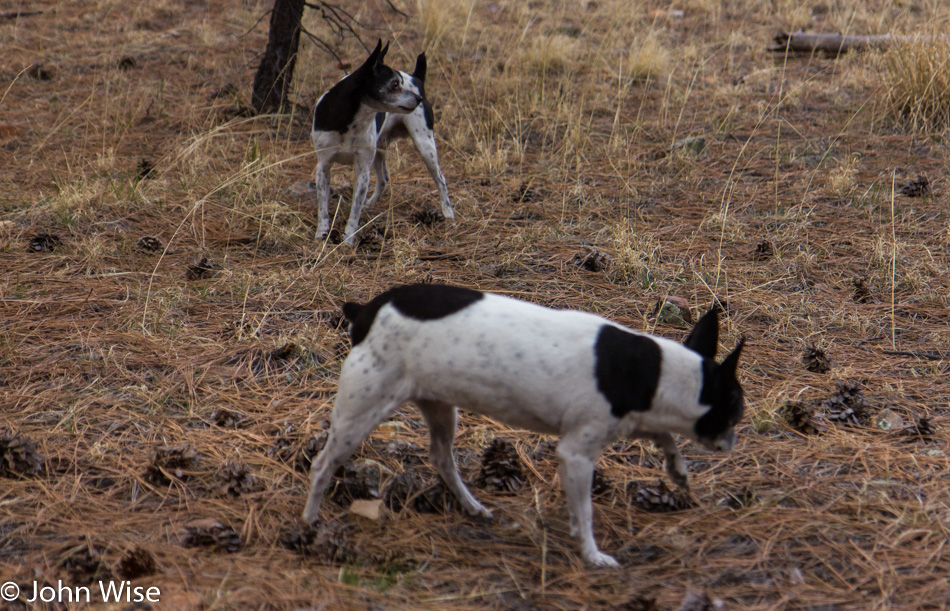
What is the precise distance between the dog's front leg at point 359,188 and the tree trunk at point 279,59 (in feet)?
6.25

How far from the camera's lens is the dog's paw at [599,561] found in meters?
2.76

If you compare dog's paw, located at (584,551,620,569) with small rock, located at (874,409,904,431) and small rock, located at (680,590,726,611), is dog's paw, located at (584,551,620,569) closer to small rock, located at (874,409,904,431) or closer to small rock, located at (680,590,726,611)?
small rock, located at (680,590,726,611)

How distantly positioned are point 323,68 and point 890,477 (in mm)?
7776

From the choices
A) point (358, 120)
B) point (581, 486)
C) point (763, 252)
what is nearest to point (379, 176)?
point (358, 120)

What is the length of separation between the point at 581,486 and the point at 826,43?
8583 millimetres

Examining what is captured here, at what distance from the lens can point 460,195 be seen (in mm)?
6762

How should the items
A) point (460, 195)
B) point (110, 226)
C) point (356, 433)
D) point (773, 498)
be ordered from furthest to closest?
1. point (460, 195)
2. point (110, 226)
3. point (773, 498)
4. point (356, 433)

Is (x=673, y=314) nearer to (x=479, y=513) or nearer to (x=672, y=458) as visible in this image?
(x=672, y=458)

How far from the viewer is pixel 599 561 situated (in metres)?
2.76

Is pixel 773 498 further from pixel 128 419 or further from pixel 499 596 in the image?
pixel 128 419

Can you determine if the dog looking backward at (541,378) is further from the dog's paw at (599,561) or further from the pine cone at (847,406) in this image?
the pine cone at (847,406)

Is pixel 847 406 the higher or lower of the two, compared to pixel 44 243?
higher

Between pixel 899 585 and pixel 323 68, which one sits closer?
pixel 899 585

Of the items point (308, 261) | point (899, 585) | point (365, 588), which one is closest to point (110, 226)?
point (308, 261)
